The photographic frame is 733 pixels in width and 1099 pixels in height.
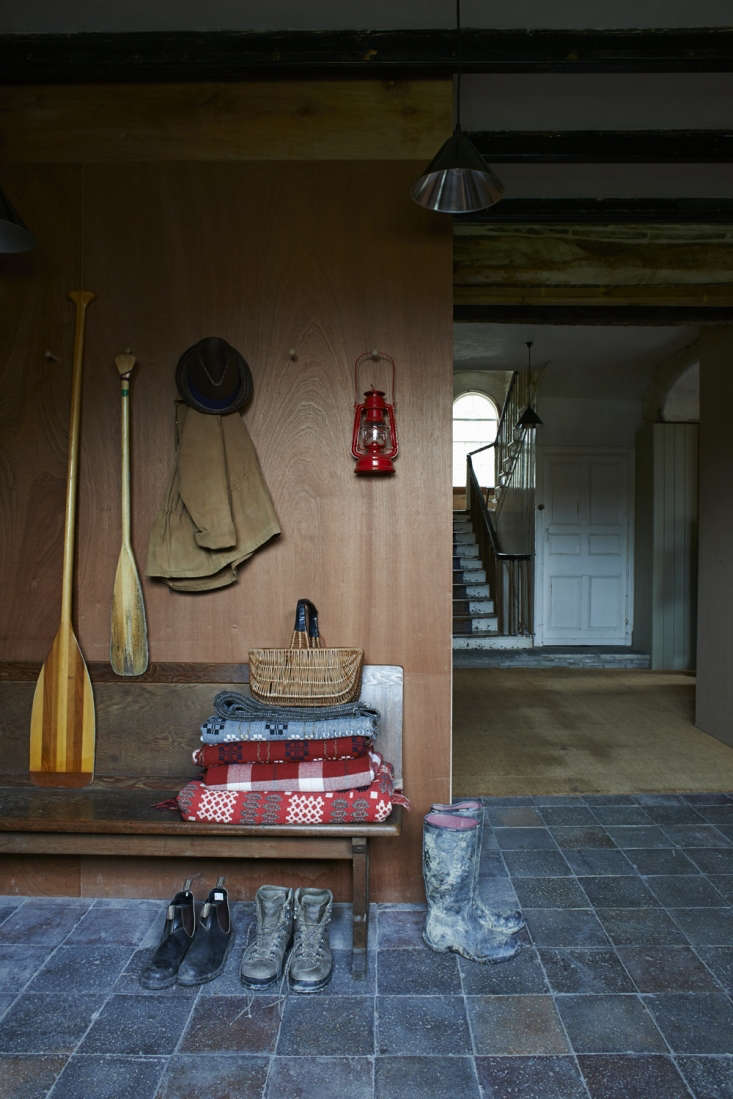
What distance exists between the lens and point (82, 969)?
2.16m

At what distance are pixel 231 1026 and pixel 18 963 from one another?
2.29 ft

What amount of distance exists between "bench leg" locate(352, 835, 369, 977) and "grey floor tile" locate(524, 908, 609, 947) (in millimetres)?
549

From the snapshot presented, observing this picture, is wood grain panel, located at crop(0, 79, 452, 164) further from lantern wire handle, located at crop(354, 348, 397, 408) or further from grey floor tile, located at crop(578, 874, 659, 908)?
grey floor tile, located at crop(578, 874, 659, 908)

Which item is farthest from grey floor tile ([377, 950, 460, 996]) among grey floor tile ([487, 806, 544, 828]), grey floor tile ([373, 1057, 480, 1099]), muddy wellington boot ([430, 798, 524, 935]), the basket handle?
grey floor tile ([487, 806, 544, 828])

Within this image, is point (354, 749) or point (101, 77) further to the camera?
point (101, 77)

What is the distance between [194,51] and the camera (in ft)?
8.49

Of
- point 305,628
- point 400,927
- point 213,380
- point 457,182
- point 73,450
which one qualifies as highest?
point 457,182

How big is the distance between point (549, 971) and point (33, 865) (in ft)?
5.61

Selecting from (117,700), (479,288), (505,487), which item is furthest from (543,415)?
(117,700)

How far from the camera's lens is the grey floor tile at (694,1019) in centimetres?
186

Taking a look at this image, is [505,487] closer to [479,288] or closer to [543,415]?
[543,415]

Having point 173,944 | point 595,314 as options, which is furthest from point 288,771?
point 595,314

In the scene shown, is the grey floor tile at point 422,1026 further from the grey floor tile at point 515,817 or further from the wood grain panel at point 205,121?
the wood grain panel at point 205,121

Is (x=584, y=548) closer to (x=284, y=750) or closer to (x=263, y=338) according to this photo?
(x=263, y=338)
